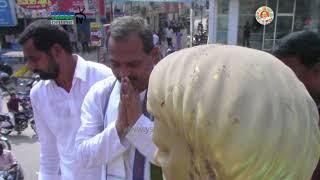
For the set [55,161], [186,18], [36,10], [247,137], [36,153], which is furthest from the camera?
[186,18]

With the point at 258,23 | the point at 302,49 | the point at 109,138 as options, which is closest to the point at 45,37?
the point at 109,138

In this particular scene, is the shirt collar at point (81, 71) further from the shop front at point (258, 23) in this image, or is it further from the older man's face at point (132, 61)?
the shop front at point (258, 23)

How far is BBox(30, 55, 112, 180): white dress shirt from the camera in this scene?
79.6 inches

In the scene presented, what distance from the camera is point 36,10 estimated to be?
1473cm

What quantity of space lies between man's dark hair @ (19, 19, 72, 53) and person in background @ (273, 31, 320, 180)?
121cm

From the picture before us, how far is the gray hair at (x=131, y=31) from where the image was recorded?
1.44m

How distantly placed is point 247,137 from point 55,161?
1.79 metres

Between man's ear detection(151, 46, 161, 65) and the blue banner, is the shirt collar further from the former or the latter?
the blue banner

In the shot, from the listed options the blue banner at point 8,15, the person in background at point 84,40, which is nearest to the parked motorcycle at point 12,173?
the blue banner at point 8,15

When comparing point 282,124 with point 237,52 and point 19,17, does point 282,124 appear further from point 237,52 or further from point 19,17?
point 19,17

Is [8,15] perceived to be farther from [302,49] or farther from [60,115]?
[302,49]

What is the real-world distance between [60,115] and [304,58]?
119cm

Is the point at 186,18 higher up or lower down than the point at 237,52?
lower down

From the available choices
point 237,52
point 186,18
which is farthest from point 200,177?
point 186,18
